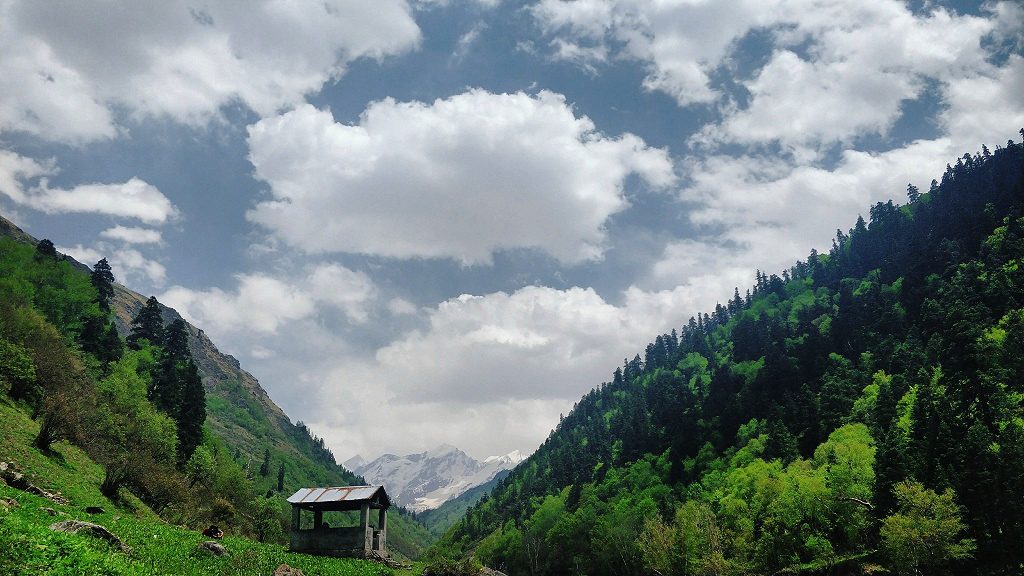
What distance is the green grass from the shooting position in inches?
643

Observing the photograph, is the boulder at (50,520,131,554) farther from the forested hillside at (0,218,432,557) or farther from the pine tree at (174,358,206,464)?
the pine tree at (174,358,206,464)

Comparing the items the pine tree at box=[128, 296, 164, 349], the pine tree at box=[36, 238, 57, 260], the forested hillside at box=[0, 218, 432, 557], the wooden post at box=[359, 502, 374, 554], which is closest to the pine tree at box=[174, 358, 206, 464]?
the forested hillside at box=[0, 218, 432, 557]

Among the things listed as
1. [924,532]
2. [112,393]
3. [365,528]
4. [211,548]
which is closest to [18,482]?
[211,548]

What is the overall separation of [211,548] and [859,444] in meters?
89.3

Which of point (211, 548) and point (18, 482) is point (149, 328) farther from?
point (211, 548)

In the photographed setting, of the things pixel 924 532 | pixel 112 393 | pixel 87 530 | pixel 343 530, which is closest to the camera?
pixel 87 530

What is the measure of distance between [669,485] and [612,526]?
30.5m

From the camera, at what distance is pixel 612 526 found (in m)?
125

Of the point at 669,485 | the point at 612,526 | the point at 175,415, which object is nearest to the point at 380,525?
the point at 175,415

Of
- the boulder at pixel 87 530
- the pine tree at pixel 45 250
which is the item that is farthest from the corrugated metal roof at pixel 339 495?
the pine tree at pixel 45 250

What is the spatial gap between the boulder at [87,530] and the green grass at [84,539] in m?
0.50

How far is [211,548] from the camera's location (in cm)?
2966

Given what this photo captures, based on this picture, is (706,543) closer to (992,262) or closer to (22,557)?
(22,557)

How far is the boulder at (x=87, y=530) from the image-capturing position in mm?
21734
